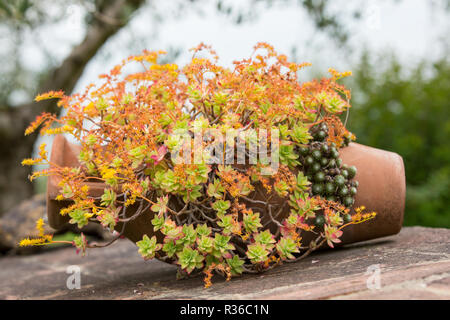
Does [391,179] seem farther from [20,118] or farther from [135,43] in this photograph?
[20,118]

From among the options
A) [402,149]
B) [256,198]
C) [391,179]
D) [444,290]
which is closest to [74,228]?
[256,198]

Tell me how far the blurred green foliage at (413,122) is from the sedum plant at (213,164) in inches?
132

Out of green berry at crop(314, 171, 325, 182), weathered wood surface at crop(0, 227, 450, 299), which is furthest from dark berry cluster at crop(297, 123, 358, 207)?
weathered wood surface at crop(0, 227, 450, 299)

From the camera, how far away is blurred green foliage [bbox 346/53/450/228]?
4.61 metres

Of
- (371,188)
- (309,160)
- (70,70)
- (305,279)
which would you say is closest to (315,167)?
(309,160)

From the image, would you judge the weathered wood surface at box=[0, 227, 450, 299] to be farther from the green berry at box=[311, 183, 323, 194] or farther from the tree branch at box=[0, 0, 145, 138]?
the tree branch at box=[0, 0, 145, 138]

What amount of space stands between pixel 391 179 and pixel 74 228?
253 cm

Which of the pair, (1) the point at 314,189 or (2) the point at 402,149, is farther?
(2) the point at 402,149

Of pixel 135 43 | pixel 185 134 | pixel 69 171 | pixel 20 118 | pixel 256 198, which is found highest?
pixel 135 43

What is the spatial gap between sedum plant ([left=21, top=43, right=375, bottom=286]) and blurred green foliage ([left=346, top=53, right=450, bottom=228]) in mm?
3351

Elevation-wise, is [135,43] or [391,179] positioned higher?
[135,43]

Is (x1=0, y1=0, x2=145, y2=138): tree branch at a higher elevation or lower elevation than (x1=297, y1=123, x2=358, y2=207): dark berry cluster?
higher
